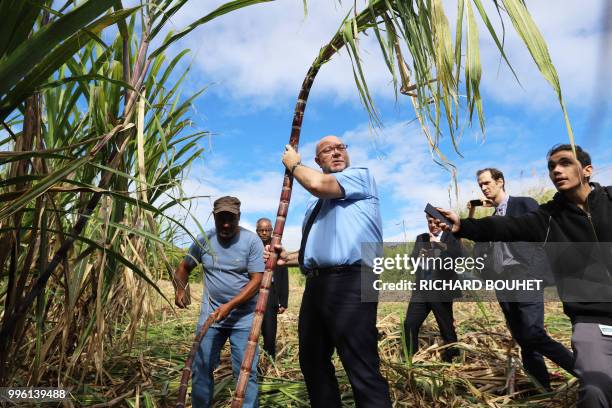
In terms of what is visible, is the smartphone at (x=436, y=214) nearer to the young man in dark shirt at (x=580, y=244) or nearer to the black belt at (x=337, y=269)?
the young man in dark shirt at (x=580, y=244)

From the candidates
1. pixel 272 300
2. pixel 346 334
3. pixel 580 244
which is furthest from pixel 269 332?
pixel 580 244

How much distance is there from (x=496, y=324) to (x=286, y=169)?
4.14 metres

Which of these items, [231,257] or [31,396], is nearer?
[31,396]

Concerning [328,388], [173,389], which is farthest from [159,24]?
[173,389]

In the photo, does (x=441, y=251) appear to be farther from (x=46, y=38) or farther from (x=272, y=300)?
(x=46, y=38)

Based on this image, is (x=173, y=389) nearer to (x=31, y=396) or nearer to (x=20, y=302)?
(x=31, y=396)

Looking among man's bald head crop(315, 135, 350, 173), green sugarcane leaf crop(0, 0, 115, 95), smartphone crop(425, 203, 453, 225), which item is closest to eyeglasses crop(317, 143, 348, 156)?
man's bald head crop(315, 135, 350, 173)

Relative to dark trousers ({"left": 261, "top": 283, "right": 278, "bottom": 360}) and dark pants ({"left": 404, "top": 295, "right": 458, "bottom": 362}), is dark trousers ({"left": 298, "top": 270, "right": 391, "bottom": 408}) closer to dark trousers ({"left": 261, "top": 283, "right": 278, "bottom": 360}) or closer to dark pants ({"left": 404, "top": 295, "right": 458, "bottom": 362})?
dark pants ({"left": 404, "top": 295, "right": 458, "bottom": 362})

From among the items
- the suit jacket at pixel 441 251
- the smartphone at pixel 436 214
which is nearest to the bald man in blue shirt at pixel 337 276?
the smartphone at pixel 436 214

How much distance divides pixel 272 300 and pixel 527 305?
2229 mm

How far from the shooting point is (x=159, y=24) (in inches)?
63.8

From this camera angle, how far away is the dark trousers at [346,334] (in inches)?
81.0

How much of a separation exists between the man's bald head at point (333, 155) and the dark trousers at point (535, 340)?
1703mm

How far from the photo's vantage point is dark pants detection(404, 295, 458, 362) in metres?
4.03
